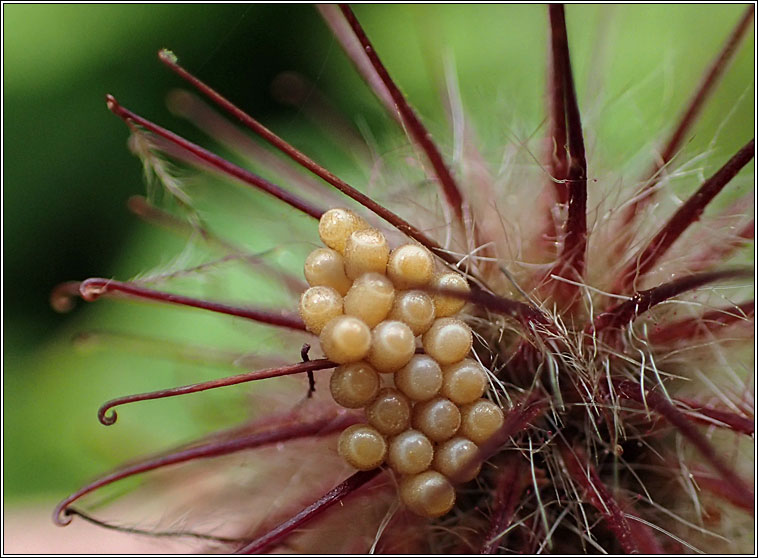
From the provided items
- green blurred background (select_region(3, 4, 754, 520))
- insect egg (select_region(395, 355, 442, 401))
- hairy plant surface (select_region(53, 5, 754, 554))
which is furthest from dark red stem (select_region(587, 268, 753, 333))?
green blurred background (select_region(3, 4, 754, 520))

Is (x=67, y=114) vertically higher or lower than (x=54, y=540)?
higher

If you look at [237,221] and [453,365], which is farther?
[237,221]

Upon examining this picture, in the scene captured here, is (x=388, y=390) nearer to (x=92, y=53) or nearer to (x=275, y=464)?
(x=275, y=464)

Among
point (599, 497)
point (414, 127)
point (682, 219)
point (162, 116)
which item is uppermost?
point (162, 116)

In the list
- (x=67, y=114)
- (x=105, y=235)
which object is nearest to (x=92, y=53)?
(x=67, y=114)

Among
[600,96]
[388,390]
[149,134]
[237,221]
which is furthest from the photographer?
Result: [237,221]

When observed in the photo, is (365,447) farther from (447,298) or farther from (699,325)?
(699,325)

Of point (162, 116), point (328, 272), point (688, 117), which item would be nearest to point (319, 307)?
point (328, 272)
